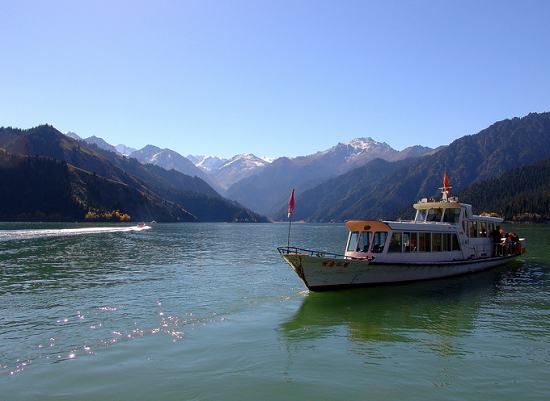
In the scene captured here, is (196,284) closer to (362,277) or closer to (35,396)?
(362,277)

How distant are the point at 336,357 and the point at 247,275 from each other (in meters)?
23.9

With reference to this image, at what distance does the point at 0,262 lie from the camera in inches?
1917

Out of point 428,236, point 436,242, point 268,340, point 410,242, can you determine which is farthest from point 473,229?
point 268,340

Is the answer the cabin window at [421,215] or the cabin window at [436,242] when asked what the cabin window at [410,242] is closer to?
the cabin window at [436,242]

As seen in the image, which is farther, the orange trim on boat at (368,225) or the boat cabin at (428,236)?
the boat cabin at (428,236)

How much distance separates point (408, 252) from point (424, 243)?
229 cm

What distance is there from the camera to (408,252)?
34125 millimetres

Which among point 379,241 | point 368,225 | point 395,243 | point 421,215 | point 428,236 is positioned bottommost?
point 395,243

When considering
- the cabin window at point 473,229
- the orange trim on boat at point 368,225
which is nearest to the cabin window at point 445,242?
the cabin window at point 473,229

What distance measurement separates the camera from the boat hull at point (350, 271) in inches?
1145

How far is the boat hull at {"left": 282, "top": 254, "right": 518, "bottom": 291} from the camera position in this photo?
29.1 m

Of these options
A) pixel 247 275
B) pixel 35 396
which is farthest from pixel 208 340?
pixel 247 275

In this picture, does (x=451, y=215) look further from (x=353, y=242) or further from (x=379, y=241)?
(x=353, y=242)

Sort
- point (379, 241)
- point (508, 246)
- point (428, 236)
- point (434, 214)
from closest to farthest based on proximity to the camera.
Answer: point (379, 241) < point (428, 236) < point (434, 214) < point (508, 246)
